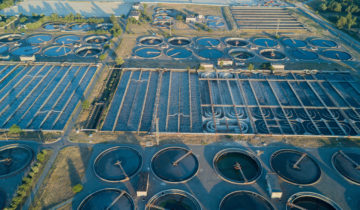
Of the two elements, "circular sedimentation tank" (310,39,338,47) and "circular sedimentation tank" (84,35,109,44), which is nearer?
"circular sedimentation tank" (310,39,338,47)

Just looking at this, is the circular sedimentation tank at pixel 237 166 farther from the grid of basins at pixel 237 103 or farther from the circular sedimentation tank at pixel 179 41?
the circular sedimentation tank at pixel 179 41

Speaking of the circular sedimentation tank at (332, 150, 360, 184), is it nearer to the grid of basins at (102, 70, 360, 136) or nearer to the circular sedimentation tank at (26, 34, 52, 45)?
the grid of basins at (102, 70, 360, 136)

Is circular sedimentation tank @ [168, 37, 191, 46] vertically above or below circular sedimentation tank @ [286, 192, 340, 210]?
above

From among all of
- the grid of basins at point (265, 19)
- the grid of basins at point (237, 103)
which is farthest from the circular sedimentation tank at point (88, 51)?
the grid of basins at point (265, 19)

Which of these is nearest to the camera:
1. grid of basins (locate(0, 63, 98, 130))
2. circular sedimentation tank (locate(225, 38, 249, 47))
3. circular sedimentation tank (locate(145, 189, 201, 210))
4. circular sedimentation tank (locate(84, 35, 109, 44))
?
circular sedimentation tank (locate(145, 189, 201, 210))

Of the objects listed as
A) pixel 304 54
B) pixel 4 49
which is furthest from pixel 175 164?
pixel 4 49

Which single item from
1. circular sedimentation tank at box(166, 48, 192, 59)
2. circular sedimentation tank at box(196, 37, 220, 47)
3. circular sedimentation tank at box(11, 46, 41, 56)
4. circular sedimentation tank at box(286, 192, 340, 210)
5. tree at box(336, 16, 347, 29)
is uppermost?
tree at box(336, 16, 347, 29)

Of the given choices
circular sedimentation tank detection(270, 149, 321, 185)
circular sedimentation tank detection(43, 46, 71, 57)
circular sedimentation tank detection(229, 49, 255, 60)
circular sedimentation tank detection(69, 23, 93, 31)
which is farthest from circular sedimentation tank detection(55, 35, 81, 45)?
circular sedimentation tank detection(270, 149, 321, 185)
